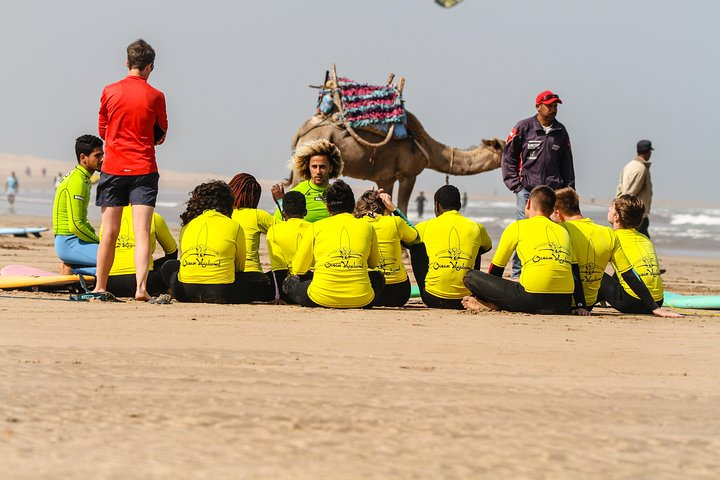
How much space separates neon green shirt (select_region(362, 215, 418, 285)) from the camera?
9664 mm

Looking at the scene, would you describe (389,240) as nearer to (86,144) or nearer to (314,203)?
(314,203)

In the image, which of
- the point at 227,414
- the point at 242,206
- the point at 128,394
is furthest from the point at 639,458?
the point at 242,206

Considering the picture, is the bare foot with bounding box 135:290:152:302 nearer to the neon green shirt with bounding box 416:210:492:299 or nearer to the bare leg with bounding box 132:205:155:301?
the bare leg with bounding box 132:205:155:301

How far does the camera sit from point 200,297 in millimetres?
9516

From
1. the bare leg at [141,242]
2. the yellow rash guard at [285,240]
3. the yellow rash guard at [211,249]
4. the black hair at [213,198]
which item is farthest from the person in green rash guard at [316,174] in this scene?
the bare leg at [141,242]

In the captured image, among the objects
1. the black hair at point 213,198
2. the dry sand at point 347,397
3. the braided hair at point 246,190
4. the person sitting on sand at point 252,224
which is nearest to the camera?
the dry sand at point 347,397

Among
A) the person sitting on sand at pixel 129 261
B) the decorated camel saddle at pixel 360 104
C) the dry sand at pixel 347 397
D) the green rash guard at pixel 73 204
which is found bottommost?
the dry sand at pixel 347 397

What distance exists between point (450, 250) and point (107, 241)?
8.89 ft

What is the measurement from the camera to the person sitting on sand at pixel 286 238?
31.5 feet

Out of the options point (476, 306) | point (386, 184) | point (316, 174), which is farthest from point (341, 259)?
point (386, 184)

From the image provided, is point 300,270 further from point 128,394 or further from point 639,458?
point 639,458

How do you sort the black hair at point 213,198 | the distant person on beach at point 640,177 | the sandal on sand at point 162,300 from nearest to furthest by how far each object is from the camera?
the sandal on sand at point 162,300
the black hair at point 213,198
the distant person on beach at point 640,177

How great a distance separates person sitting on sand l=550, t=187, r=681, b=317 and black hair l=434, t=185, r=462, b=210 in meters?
0.90

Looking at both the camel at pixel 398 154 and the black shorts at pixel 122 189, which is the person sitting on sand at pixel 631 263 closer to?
the black shorts at pixel 122 189
